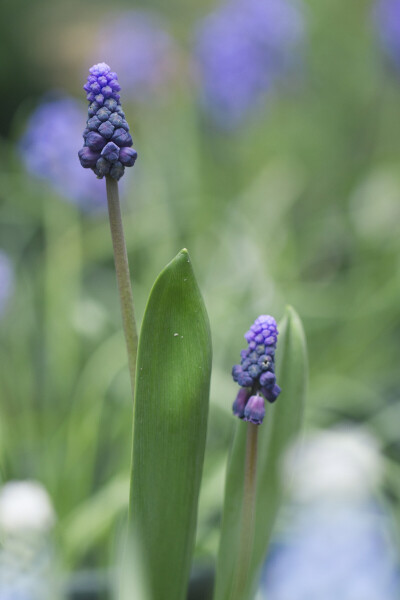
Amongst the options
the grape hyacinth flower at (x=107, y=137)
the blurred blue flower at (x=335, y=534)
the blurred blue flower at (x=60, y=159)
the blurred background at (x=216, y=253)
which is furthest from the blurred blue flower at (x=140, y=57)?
the grape hyacinth flower at (x=107, y=137)

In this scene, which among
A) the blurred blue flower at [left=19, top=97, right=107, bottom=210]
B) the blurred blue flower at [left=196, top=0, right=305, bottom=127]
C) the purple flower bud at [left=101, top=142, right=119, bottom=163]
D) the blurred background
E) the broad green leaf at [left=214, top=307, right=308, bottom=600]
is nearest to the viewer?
the purple flower bud at [left=101, top=142, right=119, bottom=163]

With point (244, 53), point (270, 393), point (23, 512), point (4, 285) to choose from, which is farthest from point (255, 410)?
point (244, 53)

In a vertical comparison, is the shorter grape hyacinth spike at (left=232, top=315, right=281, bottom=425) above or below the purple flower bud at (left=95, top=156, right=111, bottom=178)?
below

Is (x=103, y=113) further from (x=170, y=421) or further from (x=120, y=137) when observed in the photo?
(x=170, y=421)

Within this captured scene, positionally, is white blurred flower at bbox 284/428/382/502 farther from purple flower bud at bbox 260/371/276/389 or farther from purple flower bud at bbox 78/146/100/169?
purple flower bud at bbox 78/146/100/169

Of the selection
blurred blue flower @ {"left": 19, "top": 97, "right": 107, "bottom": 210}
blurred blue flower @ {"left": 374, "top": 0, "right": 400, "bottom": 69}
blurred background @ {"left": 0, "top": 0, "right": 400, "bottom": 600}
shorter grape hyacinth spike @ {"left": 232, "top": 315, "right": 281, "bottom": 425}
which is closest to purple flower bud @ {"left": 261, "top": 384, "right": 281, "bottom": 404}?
shorter grape hyacinth spike @ {"left": 232, "top": 315, "right": 281, "bottom": 425}

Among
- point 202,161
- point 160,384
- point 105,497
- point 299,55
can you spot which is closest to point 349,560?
point 105,497

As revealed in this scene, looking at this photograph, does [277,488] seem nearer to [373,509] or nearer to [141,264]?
[373,509]
